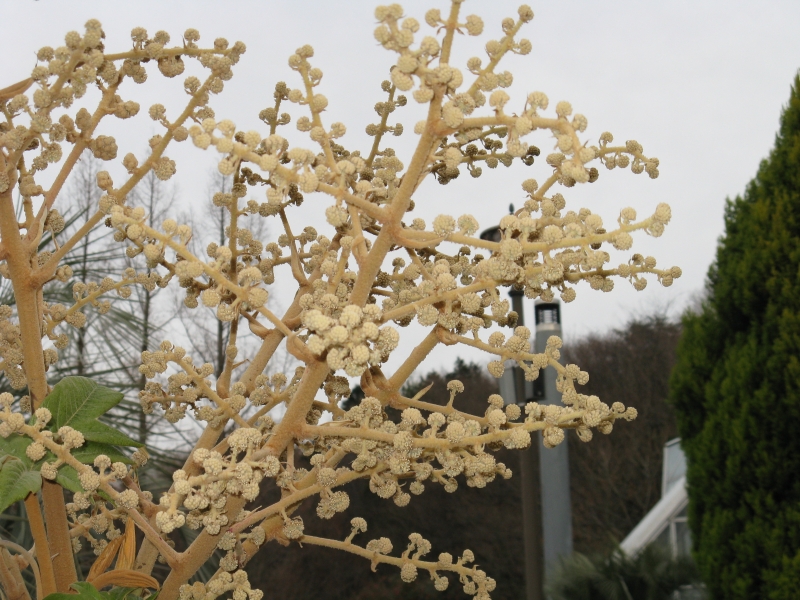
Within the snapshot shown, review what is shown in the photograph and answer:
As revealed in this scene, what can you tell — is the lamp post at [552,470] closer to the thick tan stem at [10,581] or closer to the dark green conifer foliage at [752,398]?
the dark green conifer foliage at [752,398]

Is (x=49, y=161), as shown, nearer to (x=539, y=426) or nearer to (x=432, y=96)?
(x=432, y=96)

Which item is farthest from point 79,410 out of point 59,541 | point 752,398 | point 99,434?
point 752,398

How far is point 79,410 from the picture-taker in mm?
971

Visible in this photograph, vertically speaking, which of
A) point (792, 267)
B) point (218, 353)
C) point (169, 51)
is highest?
point (218, 353)

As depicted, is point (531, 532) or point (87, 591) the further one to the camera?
point (531, 532)

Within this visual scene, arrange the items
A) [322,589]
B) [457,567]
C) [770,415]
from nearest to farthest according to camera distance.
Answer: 1. [457,567]
2. [770,415]
3. [322,589]

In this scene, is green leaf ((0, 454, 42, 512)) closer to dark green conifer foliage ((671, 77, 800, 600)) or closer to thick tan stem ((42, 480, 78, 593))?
thick tan stem ((42, 480, 78, 593))

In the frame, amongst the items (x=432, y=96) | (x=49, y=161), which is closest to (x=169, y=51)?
(x=49, y=161)

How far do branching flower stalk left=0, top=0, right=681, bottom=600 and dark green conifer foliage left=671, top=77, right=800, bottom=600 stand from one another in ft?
12.9

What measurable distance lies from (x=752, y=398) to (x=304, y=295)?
4374 millimetres

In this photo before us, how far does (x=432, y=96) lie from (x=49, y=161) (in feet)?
1.87

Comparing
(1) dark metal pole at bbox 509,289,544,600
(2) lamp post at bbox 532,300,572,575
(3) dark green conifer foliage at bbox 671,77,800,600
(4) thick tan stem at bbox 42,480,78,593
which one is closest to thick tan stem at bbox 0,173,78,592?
(4) thick tan stem at bbox 42,480,78,593

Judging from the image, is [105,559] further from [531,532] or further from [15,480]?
[531,532]

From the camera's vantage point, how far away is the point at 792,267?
15.0 ft
